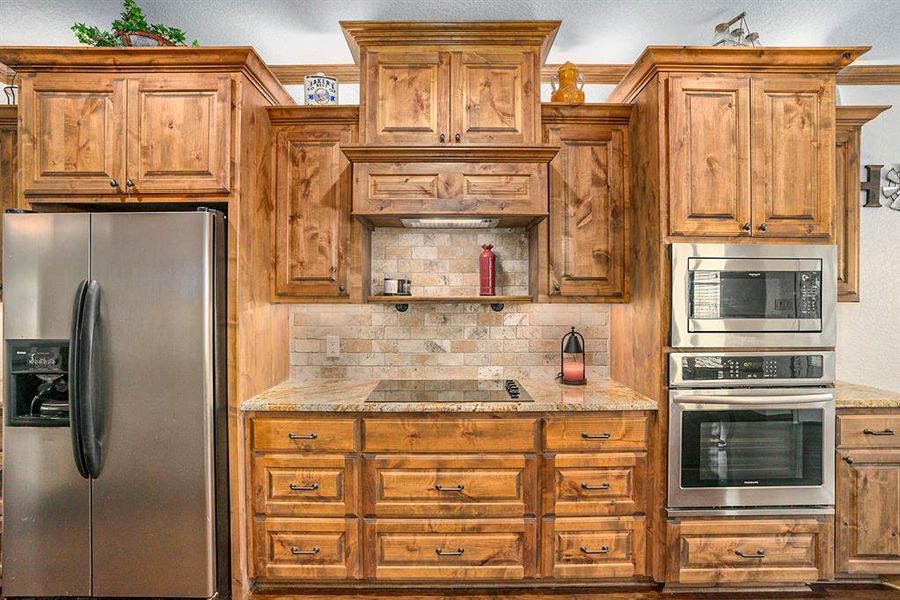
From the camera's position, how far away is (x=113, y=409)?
2.04 m

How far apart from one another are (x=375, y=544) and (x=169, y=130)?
214cm

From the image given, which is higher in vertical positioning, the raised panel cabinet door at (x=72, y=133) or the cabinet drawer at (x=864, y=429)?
A: the raised panel cabinet door at (x=72, y=133)

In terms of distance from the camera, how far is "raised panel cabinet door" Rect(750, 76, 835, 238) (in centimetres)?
224

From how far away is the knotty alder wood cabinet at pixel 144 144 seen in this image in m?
2.19

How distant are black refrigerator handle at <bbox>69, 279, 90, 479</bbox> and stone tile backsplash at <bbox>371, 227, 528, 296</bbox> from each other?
1417 millimetres

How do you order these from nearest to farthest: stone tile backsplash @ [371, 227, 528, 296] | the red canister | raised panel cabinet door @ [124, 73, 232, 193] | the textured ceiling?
1. raised panel cabinet door @ [124, 73, 232, 193]
2. the textured ceiling
3. the red canister
4. stone tile backsplash @ [371, 227, 528, 296]

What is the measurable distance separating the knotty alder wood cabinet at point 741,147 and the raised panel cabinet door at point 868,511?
3.65 feet

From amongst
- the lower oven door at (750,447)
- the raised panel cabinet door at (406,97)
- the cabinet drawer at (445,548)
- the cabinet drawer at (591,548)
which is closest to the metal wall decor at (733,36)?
the raised panel cabinet door at (406,97)

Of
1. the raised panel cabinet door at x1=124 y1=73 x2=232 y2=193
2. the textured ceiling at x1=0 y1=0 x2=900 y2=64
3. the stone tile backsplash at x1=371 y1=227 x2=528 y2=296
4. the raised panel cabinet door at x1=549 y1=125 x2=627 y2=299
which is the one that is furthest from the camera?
the stone tile backsplash at x1=371 y1=227 x2=528 y2=296

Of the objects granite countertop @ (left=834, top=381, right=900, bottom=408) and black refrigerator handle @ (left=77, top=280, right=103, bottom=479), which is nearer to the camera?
black refrigerator handle @ (left=77, top=280, right=103, bottom=479)

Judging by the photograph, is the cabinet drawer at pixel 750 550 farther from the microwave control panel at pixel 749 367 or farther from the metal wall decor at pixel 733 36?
the metal wall decor at pixel 733 36

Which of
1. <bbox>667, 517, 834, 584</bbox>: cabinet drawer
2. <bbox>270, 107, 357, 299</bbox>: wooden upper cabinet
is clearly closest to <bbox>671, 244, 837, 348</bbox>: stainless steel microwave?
<bbox>667, 517, 834, 584</bbox>: cabinet drawer

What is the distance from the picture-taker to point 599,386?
2654 mm

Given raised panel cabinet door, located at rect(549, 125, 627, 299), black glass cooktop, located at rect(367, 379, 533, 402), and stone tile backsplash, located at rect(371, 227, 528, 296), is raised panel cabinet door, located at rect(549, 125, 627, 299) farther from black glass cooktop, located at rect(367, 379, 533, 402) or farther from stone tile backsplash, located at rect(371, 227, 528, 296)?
black glass cooktop, located at rect(367, 379, 533, 402)
